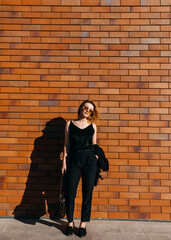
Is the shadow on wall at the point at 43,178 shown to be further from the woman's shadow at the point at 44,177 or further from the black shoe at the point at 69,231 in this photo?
the black shoe at the point at 69,231

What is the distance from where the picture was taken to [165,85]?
343cm

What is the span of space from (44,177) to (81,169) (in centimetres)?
78

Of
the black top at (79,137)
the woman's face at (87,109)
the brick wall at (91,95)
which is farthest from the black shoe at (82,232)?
the woman's face at (87,109)

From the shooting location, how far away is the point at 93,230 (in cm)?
304

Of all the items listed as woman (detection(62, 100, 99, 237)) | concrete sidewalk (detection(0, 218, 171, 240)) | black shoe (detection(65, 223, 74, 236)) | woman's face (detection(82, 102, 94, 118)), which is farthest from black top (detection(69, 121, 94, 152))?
concrete sidewalk (detection(0, 218, 171, 240))

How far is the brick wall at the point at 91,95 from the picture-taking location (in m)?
3.40

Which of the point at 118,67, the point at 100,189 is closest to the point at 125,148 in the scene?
the point at 100,189

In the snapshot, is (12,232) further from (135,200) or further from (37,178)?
(135,200)

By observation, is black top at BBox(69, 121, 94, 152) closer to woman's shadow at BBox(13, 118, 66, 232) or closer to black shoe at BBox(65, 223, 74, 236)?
woman's shadow at BBox(13, 118, 66, 232)

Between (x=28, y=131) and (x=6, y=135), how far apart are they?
0.34 meters

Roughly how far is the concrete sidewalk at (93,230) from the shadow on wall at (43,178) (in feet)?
0.53

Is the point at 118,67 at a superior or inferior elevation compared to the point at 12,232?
superior

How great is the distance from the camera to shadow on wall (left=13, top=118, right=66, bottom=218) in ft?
11.2

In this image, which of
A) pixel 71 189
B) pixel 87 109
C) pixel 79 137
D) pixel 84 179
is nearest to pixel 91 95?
pixel 87 109
